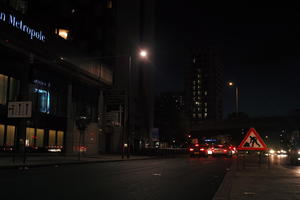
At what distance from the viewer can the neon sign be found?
29.5m

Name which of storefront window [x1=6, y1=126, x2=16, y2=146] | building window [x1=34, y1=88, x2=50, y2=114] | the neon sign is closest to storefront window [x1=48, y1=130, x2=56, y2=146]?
building window [x1=34, y1=88, x2=50, y2=114]

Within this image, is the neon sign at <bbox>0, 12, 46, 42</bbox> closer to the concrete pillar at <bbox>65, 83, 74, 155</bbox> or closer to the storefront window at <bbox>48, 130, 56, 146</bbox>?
the concrete pillar at <bbox>65, 83, 74, 155</bbox>

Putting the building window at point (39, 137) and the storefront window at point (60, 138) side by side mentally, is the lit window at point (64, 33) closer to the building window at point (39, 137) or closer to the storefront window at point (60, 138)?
the storefront window at point (60, 138)

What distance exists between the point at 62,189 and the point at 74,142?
33252 mm

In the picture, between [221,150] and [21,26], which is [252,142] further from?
[221,150]

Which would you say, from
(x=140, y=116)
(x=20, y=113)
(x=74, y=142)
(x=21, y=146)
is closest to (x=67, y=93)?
(x=74, y=142)

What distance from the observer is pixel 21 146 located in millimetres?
33000

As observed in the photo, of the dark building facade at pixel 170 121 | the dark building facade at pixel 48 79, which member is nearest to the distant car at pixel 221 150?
the dark building facade at pixel 48 79

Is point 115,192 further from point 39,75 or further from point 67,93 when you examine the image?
point 67,93

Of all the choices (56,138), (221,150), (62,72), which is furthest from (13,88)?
(221,150)

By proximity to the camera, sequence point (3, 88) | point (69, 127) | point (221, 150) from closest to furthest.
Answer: point (3, 88)
point (69, 127)
point (221, 150)

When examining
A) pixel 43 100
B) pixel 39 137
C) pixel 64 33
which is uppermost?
pixel 64 33

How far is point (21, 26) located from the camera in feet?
103

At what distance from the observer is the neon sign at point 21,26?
2951cm
